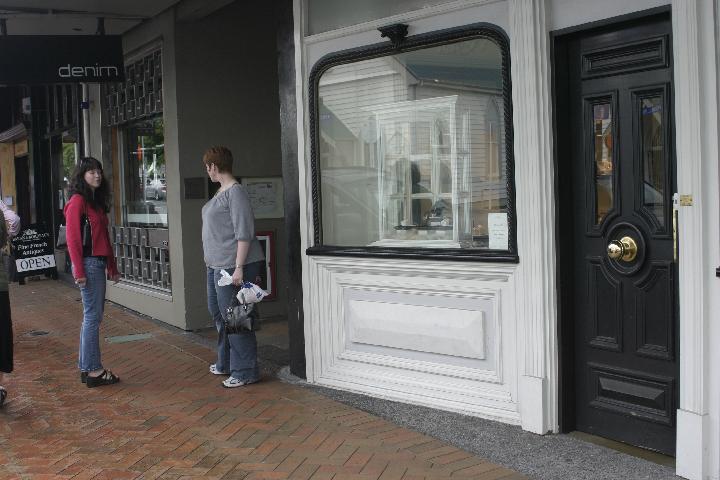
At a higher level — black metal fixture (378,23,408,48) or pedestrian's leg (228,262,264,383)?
black metal fixture (378,23,408,48)

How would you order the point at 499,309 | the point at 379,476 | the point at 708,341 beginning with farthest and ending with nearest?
the point at 499,309, the point at 379,476, the point at 708,341

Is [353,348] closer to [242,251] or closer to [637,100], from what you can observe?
[242,251]

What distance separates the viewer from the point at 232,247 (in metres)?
5.86

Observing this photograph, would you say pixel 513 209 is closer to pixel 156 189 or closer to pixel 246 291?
pixel 246 291

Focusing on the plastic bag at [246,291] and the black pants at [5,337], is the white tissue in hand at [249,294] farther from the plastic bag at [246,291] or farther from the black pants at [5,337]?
the black pants at [5,337]

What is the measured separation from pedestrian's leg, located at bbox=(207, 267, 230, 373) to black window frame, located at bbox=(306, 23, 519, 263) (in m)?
0.77

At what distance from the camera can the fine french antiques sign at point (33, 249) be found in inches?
445

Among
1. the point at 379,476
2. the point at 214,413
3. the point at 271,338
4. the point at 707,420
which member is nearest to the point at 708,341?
the point at 707,420

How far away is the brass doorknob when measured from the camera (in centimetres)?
424

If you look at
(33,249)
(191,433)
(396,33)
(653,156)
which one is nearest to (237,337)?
(191,433)

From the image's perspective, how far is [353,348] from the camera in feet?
19.0

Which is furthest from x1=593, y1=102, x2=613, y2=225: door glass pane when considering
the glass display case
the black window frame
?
the glass display case

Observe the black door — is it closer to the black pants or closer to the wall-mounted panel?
the wall-mounted panel

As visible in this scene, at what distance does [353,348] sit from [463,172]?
1532 mm
